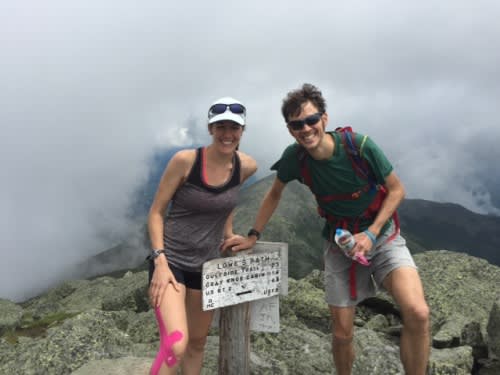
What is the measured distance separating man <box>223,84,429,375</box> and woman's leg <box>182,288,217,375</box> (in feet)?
3.54

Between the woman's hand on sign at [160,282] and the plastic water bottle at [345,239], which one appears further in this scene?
the plastic water bottle at [345,239]

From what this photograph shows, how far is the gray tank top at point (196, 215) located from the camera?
580 cm

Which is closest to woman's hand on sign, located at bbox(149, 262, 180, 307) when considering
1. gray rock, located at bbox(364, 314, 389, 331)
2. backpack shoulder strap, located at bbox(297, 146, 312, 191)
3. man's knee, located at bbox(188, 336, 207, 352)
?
man's knee, located at bbox(188, 336, 207, 352)

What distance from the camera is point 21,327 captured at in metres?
46.3

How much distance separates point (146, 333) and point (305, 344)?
5737mm

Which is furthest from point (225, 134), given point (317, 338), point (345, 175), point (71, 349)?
point (71, 349)

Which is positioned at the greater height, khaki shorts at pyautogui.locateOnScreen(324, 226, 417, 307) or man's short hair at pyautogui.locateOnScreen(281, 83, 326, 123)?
man's short hair at pyautogui.locateOnScreen(281, 83, 326, 123)

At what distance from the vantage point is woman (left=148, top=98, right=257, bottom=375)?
550 cm

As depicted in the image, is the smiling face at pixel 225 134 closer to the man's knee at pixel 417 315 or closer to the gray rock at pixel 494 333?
the man's knee at pixel 417 315

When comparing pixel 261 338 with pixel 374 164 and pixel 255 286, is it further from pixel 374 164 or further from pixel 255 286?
pixel 374 164

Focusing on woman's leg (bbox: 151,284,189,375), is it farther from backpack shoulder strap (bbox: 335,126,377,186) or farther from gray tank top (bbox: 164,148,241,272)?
backpack shoulder strap (bbox: 335,126,377,186)

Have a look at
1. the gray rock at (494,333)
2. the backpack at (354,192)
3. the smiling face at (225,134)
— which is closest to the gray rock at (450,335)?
the gray rock at (494,333)

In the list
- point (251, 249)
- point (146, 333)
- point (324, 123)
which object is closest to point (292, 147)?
point (324, 123)

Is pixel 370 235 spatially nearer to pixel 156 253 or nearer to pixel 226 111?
pixel 226 111
